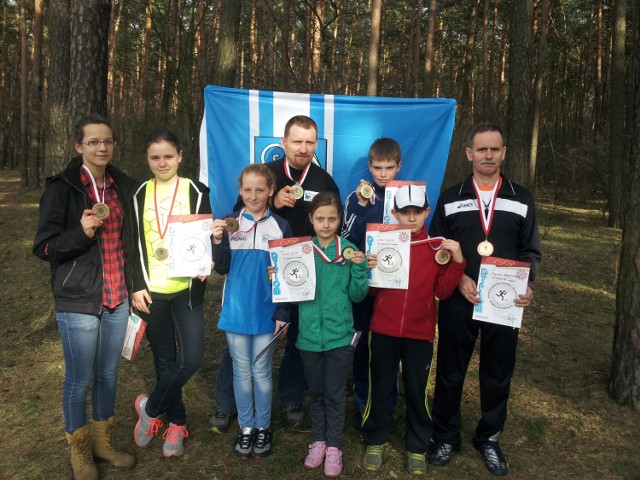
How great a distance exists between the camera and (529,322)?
6.84m

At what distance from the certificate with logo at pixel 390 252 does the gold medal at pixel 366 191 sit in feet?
1.35

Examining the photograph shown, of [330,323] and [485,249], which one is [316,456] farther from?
[485,249]

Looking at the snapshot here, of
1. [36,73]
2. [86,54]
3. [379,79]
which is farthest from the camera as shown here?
[36,73]

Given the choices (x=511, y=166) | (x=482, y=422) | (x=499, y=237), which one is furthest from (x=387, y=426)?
(x=511, y=166)

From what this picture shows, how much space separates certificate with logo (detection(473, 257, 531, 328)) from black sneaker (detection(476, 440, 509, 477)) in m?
1.01

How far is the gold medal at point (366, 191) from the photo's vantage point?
3729 mm

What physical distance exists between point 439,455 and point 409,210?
1808mm

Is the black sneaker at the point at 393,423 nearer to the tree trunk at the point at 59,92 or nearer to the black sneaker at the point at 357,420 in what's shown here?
the black sneaker at the point at 357,420

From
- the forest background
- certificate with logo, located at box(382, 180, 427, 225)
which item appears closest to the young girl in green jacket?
certificate with logo, located at box(382, 180, 427, 225)

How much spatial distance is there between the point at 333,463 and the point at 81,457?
1.72 metres

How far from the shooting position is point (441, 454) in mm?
3654

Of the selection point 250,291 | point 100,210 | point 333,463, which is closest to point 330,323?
point 250,291

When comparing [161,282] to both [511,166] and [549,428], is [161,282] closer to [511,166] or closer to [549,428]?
Answer: [549,428]

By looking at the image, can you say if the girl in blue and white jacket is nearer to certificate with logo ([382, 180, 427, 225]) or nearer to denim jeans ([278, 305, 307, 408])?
denim jeans ([278, 305, 307, 408])
